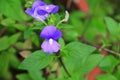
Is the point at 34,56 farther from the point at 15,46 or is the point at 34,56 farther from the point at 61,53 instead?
the point at 15,46

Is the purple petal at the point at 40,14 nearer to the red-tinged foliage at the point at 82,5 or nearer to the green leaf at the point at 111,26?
the green leaf at the point at 111,26

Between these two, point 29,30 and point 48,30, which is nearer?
point 48,30

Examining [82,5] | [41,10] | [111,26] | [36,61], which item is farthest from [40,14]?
[82,5]

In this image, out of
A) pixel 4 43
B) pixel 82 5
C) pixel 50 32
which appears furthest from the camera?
pixel 82 5

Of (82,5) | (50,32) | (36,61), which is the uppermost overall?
(50,32)

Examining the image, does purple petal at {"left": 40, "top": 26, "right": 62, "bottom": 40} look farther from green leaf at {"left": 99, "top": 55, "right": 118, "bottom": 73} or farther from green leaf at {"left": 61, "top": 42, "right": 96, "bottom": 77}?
green leaf at {"left": 99, "top": 55, "right": 118, "bottom": 73}

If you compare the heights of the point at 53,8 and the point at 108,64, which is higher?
the point at 53,8

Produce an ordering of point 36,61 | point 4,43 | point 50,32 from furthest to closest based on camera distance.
A: point 4,43 < point 36,61 < point 50,32

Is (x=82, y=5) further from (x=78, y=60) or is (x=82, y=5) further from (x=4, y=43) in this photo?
(x=78, y=60)
